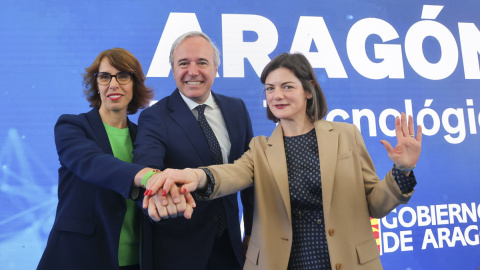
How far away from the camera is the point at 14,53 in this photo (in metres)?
2.64

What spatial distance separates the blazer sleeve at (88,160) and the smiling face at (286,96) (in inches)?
22.0

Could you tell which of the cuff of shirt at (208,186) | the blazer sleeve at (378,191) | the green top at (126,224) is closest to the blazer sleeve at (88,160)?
the green top at (126,224)

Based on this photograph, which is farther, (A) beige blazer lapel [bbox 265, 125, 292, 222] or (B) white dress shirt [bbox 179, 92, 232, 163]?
(B) white dress shirt [bbox 179, 92, 232, 163]

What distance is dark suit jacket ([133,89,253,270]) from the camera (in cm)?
145

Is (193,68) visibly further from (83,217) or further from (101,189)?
(83,217)

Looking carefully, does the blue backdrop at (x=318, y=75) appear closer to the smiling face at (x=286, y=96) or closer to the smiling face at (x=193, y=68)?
the smiling face at (x=193, y=68)

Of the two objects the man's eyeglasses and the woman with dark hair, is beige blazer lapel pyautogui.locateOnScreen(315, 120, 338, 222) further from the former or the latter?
the man's eyeglasses

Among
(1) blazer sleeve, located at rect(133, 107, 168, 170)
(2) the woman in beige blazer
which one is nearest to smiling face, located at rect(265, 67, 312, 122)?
(2) the woman in beige blazer

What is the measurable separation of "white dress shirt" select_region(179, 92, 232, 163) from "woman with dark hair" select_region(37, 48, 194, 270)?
29cm

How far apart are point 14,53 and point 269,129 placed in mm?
1962

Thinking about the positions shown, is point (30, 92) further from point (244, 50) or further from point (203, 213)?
point (203, 213)

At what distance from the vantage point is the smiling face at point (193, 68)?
1.61 metres

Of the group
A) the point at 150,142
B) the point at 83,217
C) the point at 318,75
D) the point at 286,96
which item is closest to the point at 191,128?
the point at 150,142

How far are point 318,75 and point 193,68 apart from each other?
5.32 feet
